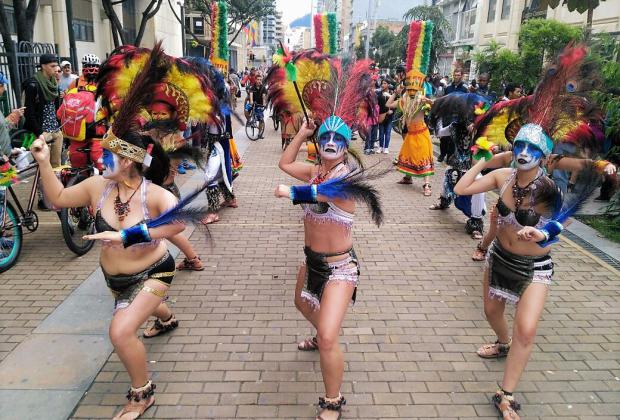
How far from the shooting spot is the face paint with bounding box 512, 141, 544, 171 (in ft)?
10.5

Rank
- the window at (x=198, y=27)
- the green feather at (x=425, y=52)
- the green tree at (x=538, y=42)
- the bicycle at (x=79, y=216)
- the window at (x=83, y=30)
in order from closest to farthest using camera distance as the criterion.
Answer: the bicycle at (x=79, y=216)
the green feather at (x=425, y=52)
the green tree at (x=538, y=42)
the window at (x=83, y=30)
the window at (x=198, y=27)

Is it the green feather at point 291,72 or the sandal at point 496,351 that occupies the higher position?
the green feather at point 291,72

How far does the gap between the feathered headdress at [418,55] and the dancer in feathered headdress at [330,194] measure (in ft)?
17.1

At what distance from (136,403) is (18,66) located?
31.1ft

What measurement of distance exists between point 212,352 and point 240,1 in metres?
41.1

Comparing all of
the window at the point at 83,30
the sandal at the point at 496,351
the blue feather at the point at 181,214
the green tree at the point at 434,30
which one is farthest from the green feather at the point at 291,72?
the green tree at the point at 434,30

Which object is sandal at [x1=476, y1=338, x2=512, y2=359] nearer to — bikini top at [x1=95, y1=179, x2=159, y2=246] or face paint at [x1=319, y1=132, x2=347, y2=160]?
face paint at [x1=319, y1=132, x2=347, y2=160]

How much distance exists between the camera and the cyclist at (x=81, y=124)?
18.9 feet

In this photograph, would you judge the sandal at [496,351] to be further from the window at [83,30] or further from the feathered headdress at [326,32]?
the window at [83,30]

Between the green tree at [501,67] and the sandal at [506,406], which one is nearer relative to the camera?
the sandal at [506,406]

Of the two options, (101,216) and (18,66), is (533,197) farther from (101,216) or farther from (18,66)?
(18,66)

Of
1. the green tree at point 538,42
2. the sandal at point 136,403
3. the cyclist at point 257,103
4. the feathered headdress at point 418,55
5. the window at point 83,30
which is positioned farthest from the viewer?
the window at point 83,30

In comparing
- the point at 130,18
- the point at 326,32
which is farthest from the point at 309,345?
the point at 130,18

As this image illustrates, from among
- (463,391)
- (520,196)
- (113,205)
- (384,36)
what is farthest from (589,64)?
(384,36)
